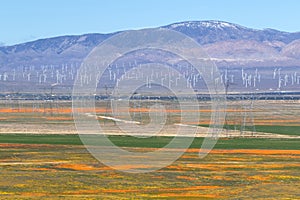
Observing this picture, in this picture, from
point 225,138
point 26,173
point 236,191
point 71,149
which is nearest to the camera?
point 236,191

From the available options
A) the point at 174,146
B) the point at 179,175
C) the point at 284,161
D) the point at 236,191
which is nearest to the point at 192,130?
the point at 174,146

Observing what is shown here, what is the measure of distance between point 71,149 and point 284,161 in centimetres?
2204

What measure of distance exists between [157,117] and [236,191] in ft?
355

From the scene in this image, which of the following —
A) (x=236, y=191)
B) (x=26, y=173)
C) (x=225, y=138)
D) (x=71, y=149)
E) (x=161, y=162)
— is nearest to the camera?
(x=236, y=191)

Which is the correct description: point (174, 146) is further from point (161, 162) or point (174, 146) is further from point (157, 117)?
point (157, 117)

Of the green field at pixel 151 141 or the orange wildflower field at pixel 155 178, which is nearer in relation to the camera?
the orange wildflower field at pixel 155 178

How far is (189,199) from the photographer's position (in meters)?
43.2

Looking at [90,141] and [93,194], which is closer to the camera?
[93,194]

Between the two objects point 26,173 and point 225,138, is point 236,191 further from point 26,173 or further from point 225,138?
point 225,138

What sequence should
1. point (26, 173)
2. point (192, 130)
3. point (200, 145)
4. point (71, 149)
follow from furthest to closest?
point (192, 130)
point (200, 145)
point (71, 149)
point (26, 173)

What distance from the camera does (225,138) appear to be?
96875 millimetres

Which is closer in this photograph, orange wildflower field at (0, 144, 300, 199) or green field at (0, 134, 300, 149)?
orange wildflower field at (0, 144, 300, 199)

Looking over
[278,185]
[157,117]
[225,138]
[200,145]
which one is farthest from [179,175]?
[157,117]

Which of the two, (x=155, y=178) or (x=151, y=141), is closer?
(x=155, y=178)
